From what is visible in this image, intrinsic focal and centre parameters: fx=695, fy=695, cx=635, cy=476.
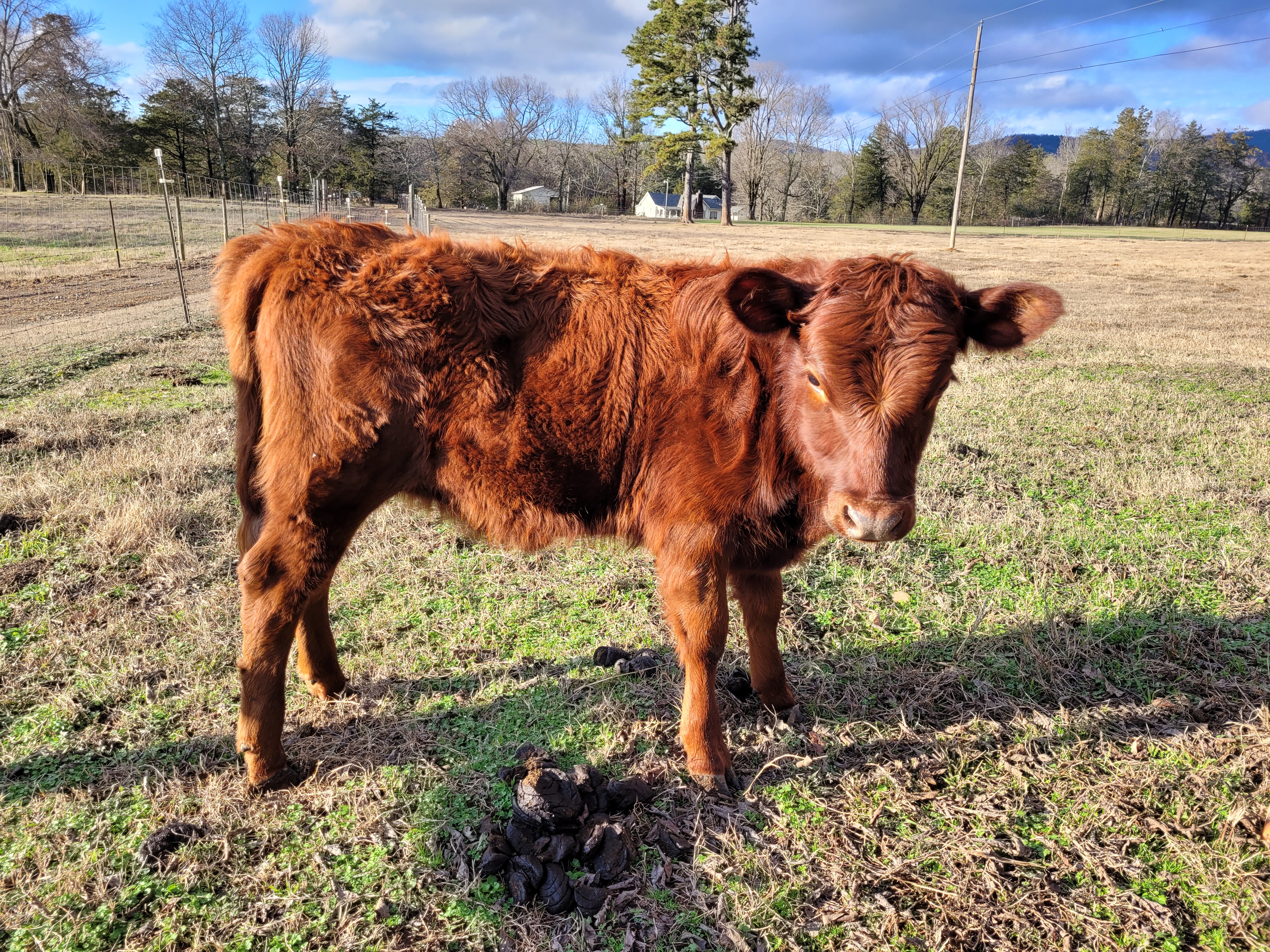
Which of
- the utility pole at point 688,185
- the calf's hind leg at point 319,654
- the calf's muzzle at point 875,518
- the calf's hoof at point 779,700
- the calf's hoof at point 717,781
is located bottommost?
the calf's hoof at point 717,781

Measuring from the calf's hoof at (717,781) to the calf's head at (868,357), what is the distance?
122 centimetres

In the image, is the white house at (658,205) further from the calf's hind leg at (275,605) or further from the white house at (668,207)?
the calf's hind leg at (275,605)

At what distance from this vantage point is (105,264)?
19703mm

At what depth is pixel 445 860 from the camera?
262cm

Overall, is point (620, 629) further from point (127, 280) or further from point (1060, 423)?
point (127, 280)

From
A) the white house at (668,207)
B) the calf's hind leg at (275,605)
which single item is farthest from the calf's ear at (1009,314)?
the white house at (668,207)

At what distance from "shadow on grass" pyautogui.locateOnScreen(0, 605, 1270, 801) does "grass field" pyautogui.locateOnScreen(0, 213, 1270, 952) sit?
2 cm

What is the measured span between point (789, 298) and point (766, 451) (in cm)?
63

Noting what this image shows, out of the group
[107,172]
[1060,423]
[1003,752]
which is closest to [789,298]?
[1003,752]

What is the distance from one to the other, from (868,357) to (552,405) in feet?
4.17

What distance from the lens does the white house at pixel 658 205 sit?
94125mm

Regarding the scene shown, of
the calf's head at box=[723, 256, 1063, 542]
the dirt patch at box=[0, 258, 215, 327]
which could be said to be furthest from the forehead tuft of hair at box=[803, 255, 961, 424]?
the dirt patch at box=[0, 258, 215, 327]

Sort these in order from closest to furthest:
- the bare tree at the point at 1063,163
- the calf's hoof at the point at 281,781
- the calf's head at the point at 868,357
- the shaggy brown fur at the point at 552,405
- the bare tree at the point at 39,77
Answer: the calf's head at the point at 868,357 < the shaggy brown fur at the point at 552,405 < the calf's hoof at the point at 281,781 < the bare tree at the point at 39,77 < the bare tree at the point at 1063,163

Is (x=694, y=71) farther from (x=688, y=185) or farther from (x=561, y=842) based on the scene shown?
(x=561, y=842)
